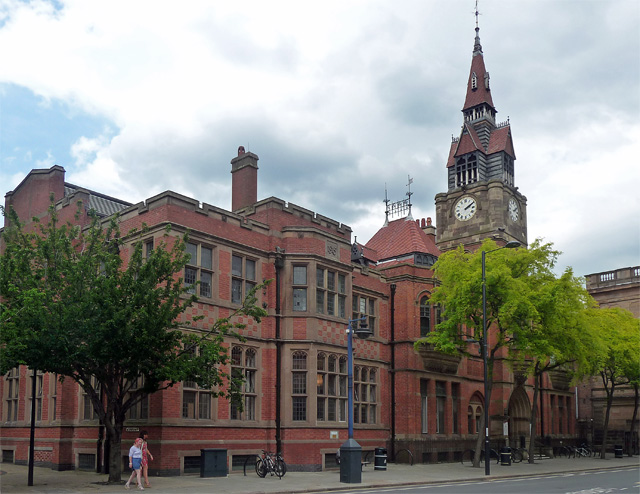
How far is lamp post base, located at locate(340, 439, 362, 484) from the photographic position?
75.9ft

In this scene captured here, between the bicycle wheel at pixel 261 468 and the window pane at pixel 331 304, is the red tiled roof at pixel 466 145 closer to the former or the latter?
the window pane at pixel 331 304

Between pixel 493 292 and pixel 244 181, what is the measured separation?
1261 centimetres

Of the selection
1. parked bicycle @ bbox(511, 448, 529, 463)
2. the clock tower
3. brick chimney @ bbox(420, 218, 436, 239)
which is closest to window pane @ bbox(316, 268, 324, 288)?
parked bicycle @ bbox(511, 448, 529, 463)

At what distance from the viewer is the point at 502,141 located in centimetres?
6675

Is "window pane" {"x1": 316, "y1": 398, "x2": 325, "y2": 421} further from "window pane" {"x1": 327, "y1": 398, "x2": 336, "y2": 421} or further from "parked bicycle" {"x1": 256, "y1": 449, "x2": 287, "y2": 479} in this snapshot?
"parked bicycle" {"x1": 256, "y1": 449, "x2": 287, "y2": 479}

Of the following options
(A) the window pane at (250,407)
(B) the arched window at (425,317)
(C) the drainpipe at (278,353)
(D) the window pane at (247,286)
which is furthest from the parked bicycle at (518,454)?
(D) the window pane at (247,286)

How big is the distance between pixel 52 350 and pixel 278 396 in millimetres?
10755

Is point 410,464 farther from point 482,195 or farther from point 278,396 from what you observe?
point 482,195

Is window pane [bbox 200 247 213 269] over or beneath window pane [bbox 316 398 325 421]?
over

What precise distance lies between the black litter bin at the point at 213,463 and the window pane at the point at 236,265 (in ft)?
23.6

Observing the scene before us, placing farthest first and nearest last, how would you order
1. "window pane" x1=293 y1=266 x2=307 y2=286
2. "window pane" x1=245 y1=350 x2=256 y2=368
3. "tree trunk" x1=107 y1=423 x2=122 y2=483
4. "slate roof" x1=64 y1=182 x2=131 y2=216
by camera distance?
"slate roof" x1=64 y1=182 x2=131 y2=216 < "window pane" x1=293 y1=266 x2=307 y2=286 < "window pane" x1=245 y1=350 x2=256 y2=368 < "tree trunk" x1=107 y1=423 x2=122 y2=483

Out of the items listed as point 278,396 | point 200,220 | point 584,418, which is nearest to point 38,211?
point 200,220

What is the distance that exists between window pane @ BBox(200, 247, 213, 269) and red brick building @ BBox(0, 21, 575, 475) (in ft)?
0.18

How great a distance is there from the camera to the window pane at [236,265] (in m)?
28.0
